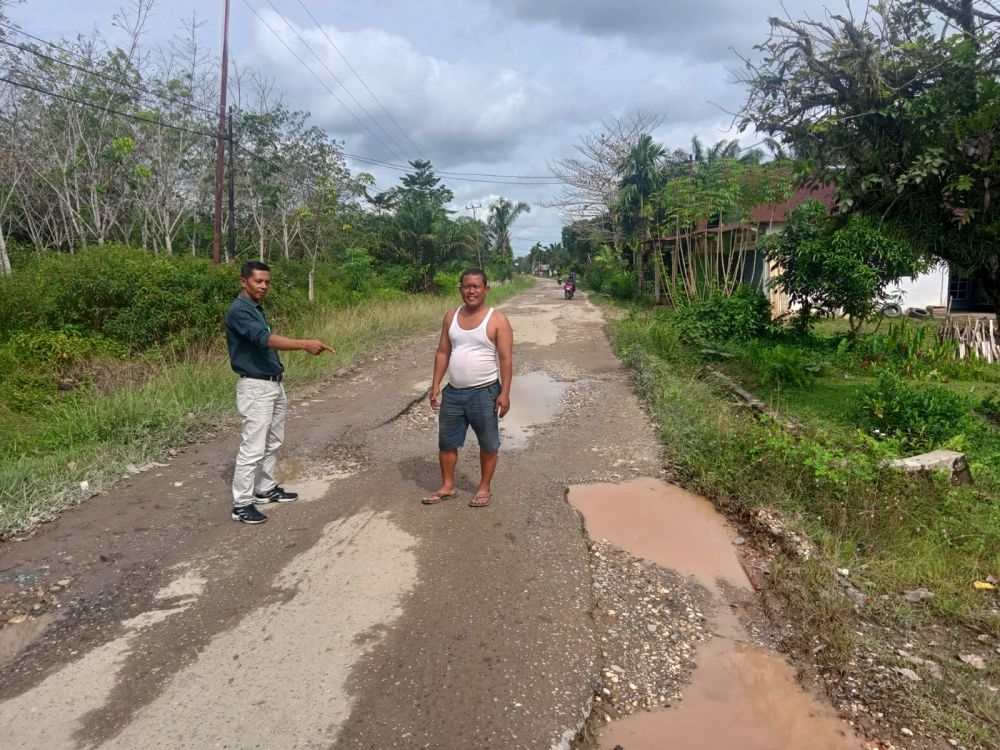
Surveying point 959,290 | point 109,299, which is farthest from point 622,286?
point 109,299

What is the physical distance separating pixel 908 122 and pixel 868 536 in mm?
3501

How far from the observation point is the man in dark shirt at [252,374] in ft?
12.5

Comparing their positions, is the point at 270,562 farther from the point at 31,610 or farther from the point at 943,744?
the point at 943,744

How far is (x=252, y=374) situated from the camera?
394cm

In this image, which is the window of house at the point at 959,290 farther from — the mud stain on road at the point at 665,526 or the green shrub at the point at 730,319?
the mud stain on road at the point at 665,526

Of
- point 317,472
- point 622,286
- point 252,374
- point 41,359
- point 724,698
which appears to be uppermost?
point 622,286

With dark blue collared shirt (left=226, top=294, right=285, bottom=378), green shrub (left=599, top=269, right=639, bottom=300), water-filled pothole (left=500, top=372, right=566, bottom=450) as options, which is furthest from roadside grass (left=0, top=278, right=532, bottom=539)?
green shrub (left=599, top=269, right=639, bottom=300)

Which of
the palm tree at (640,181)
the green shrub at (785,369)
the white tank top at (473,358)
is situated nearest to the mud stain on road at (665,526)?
the white tank top at (473,358)

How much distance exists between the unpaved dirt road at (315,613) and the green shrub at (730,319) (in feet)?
18.2

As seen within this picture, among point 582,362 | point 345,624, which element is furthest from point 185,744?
point 582,362

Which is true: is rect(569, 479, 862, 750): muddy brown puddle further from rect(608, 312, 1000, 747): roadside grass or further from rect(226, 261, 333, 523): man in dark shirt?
rect(226, 261, 333, 523): man in dark shirt

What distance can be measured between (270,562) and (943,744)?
3.12 meters

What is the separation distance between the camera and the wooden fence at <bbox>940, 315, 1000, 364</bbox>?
9.32 metres

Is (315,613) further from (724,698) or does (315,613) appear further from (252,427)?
(724,698)
